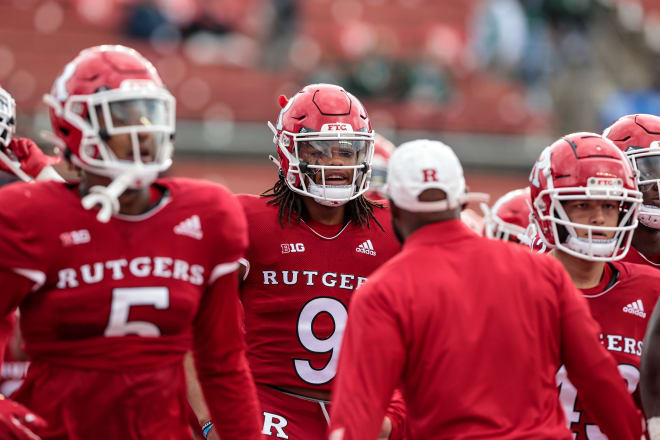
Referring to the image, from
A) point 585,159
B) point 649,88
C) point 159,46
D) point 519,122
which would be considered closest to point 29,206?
point 585,159

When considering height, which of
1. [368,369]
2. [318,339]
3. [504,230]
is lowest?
[318,339]

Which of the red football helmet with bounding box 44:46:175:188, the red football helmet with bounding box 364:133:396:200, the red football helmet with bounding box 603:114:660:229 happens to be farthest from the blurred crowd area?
the red football helmet with bounding box 44:46:175:188

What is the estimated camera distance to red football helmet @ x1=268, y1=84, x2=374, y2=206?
13.3 ft

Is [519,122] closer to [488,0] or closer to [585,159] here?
[488,0]

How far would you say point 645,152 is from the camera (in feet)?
14.8

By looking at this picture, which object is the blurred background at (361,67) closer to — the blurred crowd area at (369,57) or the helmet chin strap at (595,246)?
the blurred crowd area at (369,57)

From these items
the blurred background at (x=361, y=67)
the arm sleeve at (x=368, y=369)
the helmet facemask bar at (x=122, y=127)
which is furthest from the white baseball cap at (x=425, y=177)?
the blurred background at (x=361, y=67)

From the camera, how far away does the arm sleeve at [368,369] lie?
9.18 feet

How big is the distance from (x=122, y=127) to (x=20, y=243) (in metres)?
0.44

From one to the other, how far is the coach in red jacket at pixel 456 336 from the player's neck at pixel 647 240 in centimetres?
156

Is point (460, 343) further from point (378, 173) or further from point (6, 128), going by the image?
point (378, 173)

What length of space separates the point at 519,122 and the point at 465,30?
5.92ft

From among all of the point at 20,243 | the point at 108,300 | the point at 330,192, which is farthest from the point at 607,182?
the point at 20,243

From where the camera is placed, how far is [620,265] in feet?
12.7
